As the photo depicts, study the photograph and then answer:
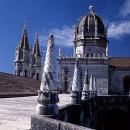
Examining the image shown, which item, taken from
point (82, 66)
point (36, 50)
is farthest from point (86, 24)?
point (36, 50)

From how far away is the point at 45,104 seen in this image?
383 inches

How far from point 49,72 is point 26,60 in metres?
53.0

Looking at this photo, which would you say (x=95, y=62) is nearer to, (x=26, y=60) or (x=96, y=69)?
(x=96, y=69)

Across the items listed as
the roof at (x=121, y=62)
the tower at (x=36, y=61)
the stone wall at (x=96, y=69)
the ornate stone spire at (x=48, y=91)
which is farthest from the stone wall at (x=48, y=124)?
the tower at (x=36, y=61)

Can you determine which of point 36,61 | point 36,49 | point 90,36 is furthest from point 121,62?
point 36,49

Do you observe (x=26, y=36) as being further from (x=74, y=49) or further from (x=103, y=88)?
(x=103, y=88)

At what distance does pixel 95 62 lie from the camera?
44.8m

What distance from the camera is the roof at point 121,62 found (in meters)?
50.3

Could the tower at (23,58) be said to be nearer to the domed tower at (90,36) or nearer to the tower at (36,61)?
the tower at (36,61)

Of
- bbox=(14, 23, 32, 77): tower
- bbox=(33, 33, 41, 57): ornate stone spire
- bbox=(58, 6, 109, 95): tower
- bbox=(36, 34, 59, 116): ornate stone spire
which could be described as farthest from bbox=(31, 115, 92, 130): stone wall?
bbox=(33, 33, 41, 57): ornate stone spire

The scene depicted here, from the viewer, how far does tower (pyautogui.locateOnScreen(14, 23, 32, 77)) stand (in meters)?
61.9

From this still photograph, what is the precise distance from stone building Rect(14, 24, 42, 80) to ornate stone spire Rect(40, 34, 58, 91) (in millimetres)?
50416

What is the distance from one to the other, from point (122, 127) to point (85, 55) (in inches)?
611

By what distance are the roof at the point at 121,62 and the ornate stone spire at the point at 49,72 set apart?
40679mm
